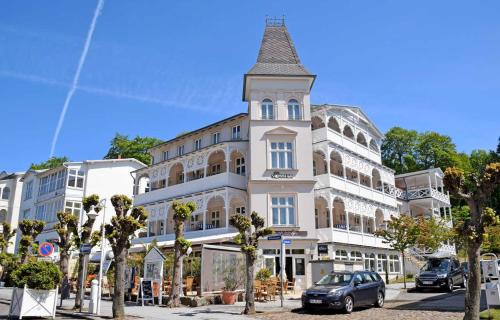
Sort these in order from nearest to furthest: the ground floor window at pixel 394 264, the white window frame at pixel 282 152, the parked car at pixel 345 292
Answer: the parked car at pixel 345 292, the white window frame at pixel 282 152, the ground floor window at pixel 394 264

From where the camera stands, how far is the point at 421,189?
151ft

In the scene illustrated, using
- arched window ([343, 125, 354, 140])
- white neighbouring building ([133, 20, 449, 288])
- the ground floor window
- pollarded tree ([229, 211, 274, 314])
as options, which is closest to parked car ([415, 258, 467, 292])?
white neighbouring building ([133, 20, 449, 288])

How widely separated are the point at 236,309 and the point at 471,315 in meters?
10.2

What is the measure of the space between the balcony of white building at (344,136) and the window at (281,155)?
11.2 ft

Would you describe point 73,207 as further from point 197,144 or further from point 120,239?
point 120,239

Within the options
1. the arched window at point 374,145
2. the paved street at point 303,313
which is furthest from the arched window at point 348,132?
the paved street at point 303,313

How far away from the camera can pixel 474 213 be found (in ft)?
40.0

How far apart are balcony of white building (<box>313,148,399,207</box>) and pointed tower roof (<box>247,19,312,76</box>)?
5.89 m

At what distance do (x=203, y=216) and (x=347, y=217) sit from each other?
34.0 ft

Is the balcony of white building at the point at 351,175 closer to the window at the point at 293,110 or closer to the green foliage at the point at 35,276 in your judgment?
the window at the point at 293,110

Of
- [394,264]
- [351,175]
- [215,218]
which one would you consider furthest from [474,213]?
[394,264]

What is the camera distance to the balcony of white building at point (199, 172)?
32500 mm

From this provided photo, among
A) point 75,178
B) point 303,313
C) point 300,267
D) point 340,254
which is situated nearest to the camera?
point 303,313

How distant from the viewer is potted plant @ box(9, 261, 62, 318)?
14461 millimetres
